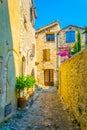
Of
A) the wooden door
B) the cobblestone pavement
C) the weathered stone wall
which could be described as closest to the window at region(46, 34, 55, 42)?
the wooden door

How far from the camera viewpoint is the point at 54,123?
8.34 meters

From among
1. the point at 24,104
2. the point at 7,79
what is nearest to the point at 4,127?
the point at 7,79

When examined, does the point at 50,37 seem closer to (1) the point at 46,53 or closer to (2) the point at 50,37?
(2) the point at 50,37

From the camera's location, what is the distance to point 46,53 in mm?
28812

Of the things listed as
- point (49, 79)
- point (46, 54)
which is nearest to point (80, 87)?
point (49, 79)

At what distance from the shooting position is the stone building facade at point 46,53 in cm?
2867

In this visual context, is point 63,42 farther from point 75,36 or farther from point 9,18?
point 9,18

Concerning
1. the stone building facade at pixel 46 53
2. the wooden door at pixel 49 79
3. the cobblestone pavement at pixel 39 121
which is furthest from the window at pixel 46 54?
the cobblestone pavement at pixel 39 121

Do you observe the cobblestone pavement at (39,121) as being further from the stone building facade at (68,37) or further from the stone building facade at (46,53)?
the stone building facade at (68,37)

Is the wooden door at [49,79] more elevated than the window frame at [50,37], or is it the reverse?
the window frame at [50,37]

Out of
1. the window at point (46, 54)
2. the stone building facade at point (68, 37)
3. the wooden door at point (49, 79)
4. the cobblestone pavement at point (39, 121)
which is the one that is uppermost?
the stone building facade at point (68, 37)

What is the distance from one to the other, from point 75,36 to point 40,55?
5252 millimetres

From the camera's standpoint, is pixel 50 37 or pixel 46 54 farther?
pixel 50 37

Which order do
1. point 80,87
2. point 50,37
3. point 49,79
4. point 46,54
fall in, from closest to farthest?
point 80,87 < point 49,79 < point 46,54 < point 50,37
